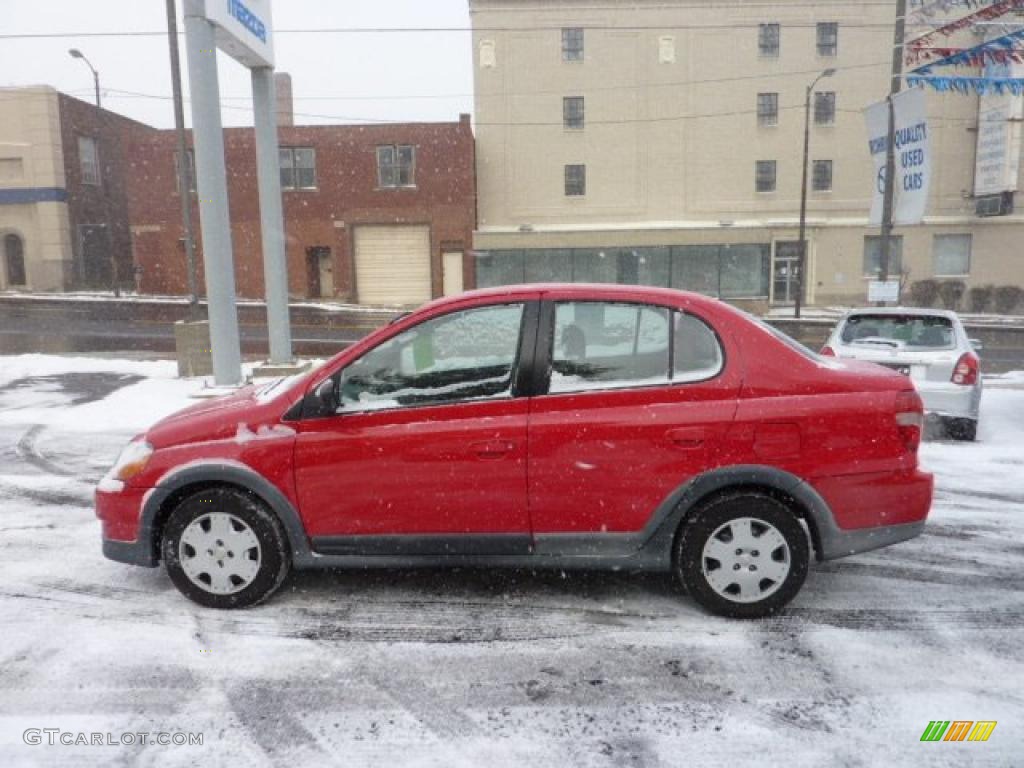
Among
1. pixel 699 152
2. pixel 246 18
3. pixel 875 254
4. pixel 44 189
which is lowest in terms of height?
pixel 875 254

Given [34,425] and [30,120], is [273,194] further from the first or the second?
[30,120]

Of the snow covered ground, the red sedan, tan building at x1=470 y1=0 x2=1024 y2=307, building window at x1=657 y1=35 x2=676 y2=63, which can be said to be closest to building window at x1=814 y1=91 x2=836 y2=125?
tan building at x1=470 y1=0 x2=1024 y2=307

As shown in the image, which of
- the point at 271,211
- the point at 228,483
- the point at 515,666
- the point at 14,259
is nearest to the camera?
the point at 515,666

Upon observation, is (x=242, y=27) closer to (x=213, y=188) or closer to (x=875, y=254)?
(x=213, y=188)

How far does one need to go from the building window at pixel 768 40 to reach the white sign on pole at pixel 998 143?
8714 mm

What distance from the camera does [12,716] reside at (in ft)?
10.0

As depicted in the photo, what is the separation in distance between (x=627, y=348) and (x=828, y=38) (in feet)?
115

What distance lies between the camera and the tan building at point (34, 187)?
111ft

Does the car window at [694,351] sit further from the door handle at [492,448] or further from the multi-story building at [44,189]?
the multi-story building at [44,189]

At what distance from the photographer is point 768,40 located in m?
32.8

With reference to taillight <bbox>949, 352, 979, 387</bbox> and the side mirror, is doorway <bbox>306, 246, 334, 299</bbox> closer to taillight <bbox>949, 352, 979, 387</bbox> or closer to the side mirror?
taillight <bbox>949, 352, 979, 387</bbox>

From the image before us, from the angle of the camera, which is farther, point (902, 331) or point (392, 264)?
point (392, 264)

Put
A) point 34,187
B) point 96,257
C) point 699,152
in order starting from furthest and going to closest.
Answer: point 96,257 < point 34,187 < point 699,152

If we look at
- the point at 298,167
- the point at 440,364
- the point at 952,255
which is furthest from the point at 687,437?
the point at 952,255
